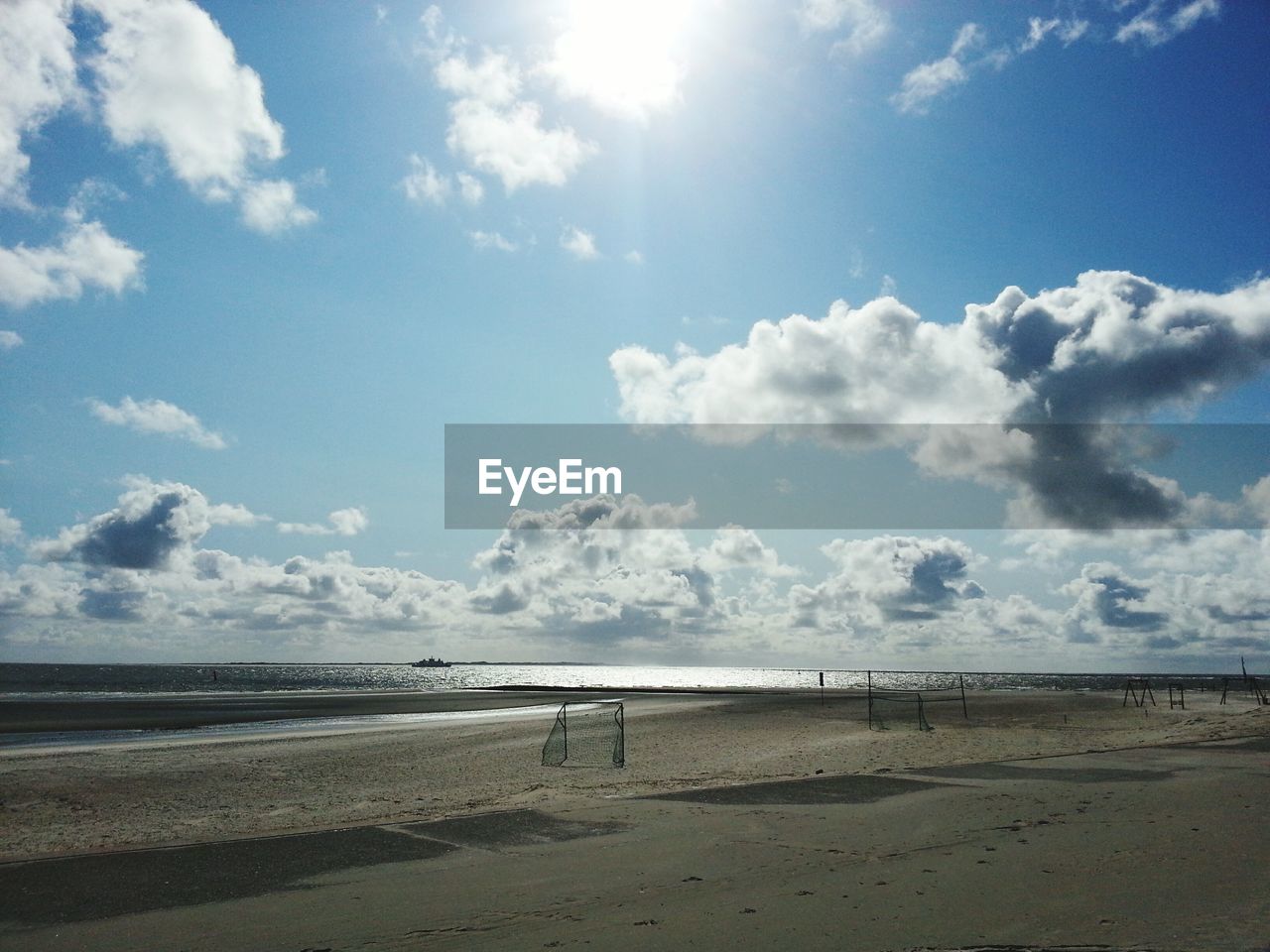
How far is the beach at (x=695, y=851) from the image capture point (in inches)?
292

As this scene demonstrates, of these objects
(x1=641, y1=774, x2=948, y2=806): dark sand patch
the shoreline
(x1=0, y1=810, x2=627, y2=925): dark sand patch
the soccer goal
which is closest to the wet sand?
the shoreline

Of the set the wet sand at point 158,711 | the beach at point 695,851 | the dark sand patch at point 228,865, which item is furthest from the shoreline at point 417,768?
the wet sand at point 158,711

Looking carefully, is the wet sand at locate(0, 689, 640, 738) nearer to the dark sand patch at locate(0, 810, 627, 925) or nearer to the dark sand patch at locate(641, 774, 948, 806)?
the dark sand patch at locate(0, 810, 627, 925)

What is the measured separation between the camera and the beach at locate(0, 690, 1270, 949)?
24.3 ft

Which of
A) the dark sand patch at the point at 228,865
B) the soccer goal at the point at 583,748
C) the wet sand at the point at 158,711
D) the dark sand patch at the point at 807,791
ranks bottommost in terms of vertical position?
the wet sand at the point at 158,711

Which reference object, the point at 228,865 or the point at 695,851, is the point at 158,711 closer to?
the point at 228,865

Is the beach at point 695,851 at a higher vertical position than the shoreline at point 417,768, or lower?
higher

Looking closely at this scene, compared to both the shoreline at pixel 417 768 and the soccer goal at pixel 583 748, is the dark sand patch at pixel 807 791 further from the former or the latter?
the soccer goal at pixel 583 748

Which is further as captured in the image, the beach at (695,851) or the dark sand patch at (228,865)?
the dark sand patch at (228,865)

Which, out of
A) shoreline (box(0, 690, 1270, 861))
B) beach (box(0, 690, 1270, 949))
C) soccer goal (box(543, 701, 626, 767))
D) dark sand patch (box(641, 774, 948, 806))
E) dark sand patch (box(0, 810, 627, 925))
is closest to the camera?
beach (box(0, 690, 1270, 949))

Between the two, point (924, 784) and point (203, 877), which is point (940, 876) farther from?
point (203, 877)

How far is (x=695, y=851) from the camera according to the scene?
33.7 feet

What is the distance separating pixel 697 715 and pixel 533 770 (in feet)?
81.8

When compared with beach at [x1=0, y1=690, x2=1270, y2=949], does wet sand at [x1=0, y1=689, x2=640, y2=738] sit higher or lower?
lower
